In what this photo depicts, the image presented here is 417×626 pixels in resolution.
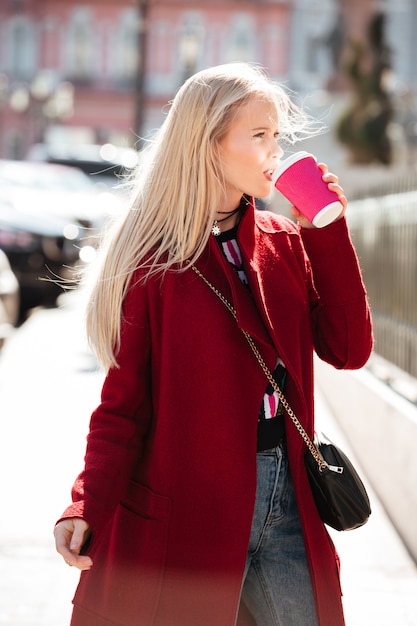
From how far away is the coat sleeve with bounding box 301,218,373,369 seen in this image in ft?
7.61

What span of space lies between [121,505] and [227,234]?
0.66 m

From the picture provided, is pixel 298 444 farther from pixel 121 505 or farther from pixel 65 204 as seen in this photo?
pixel 65 204

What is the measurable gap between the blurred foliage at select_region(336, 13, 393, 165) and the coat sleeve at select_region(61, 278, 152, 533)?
26.5 m

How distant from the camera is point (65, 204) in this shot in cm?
1552

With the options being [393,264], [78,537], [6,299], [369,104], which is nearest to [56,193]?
[6,299]

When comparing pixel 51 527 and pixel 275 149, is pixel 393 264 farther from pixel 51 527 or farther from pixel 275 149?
pixel 275 149

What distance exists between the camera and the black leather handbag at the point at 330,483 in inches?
89.0

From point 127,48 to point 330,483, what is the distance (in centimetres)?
4935

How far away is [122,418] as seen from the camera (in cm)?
225

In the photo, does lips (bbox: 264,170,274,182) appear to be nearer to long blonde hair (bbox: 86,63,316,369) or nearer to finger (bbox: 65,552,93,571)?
long blonde hair (bbox: 86,63,316,369)

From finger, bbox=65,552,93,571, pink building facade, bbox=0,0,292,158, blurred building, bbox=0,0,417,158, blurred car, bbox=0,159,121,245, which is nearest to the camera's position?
finger, bbox=65,552,93,571

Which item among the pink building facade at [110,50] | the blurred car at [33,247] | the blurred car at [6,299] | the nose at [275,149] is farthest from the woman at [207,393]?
the pink building facade at [110,50]

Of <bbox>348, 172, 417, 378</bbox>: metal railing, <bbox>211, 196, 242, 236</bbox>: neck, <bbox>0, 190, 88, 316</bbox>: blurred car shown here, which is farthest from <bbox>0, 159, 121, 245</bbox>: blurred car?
<bbox>211, 196, 242, 236</bbox>: neck

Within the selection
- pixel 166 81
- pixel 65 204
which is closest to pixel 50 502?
pixel 65 204
